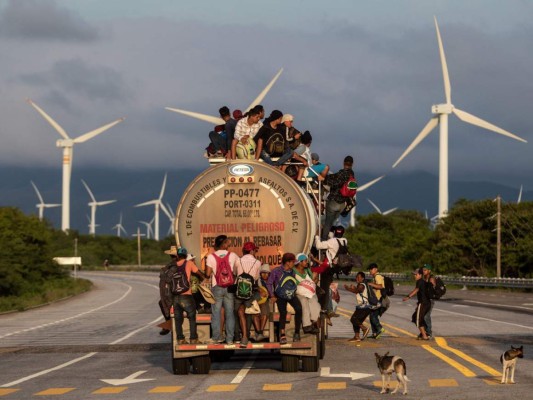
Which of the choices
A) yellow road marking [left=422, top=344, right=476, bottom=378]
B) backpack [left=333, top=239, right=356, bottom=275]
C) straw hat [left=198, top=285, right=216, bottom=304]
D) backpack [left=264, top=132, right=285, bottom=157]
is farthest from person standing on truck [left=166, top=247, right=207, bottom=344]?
yellow road marking [left=422, top=344, right=476, bottom=378]

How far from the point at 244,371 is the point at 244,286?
6.71 feet

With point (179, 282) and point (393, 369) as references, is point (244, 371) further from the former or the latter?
point (393, 369)

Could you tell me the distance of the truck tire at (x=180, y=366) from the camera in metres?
20.0

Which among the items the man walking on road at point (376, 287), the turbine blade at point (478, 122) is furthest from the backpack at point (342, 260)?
the turbine blade at point (478, 122)

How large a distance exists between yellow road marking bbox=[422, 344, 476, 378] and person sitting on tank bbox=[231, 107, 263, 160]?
4.85 meters

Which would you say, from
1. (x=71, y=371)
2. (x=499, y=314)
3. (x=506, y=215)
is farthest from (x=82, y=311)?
(x=506, y=215)

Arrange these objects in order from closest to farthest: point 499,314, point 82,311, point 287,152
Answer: point 287,152 → point 499,314 → point 82,311

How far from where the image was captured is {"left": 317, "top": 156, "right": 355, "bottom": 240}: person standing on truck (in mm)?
22250

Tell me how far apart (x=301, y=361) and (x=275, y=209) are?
2500 millimetres

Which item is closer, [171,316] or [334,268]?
[171,316]

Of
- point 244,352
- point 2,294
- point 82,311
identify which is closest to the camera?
point 244,352

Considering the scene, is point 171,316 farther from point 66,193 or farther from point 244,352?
point 66,193

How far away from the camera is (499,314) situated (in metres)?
41.3

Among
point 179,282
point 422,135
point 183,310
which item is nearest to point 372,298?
point 183,310
